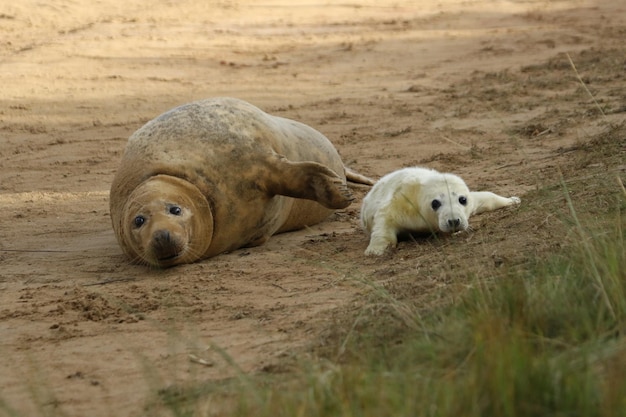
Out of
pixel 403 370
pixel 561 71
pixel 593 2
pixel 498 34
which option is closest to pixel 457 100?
pixel 561 71

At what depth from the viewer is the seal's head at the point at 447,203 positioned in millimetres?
6379

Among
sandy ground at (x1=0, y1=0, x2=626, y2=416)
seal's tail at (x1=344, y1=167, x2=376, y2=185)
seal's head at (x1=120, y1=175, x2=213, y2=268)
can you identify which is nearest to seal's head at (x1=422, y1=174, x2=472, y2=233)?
sandy ground at (x1=0, y1=0, x2=626, y2=416)

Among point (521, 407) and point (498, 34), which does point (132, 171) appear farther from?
point (498, 34)

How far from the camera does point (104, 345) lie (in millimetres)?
4969

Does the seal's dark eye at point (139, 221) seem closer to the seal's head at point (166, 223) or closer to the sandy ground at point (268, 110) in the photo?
the seal's head at point (166, 223)

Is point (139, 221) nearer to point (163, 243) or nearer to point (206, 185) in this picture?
point (163, 243)

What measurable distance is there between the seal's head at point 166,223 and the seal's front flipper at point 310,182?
475 mm

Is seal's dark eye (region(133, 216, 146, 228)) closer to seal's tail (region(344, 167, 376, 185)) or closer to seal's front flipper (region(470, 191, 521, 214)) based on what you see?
seal's front flipper (region(470, 191, 521, 214))

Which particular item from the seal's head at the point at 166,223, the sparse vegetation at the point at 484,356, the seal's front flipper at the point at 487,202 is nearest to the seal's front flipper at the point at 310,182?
the seal's head at the point at 166,223

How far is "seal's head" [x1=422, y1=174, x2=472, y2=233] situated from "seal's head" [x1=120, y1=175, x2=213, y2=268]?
1.31 m

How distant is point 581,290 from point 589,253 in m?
0.15

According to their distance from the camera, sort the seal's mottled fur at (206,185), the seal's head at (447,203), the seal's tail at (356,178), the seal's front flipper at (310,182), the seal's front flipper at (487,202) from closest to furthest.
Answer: the seal's head at (447,203)
the seal's mottled fur at (206,185)
the seal's front flipper at (310,182)
the seal's front flipper at (487,202)
the seal's tail at (356,178)

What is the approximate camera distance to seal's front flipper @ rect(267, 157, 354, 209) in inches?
272

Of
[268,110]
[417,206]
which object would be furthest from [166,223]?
[268,110]
